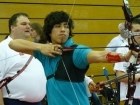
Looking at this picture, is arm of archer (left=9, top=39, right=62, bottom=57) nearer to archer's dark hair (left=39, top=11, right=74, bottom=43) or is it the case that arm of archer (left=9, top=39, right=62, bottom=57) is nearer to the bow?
archer's dark hair (left=39, top=11, right=74, bottom=43)

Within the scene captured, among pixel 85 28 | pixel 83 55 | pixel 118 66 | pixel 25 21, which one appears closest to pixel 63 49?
pixel 83 55

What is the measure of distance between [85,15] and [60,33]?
2955 mm

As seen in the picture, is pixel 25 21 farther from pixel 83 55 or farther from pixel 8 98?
pixel 83 55

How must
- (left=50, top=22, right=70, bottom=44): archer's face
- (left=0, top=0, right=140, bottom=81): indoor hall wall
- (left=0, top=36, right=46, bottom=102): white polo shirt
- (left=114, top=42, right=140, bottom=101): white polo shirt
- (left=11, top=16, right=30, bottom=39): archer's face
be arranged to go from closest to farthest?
(left=50, top=22, right=70, bottom=44): archer's face < (left=114, top=42, right=140, bottom=101): white polo shirt < (left=0, top=36, right=46, bottom=102): white polo shirt < (left=11, top=16, right=30, bottom=39): archer's face < (left=0, top=0, right=140, bottom=81): indoor hall wall

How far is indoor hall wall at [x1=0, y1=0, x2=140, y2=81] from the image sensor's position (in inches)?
203

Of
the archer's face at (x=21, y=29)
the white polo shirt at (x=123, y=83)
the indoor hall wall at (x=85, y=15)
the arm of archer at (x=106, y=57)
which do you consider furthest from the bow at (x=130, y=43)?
the indoor hall wall at (x=85, y=15)

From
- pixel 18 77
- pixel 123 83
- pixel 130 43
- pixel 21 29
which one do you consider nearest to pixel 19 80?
pixel 18 77

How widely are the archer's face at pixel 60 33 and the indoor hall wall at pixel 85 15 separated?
102 inches

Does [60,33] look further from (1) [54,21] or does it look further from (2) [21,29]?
(2) [21,29]

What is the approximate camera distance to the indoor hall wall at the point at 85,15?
16.9 ft

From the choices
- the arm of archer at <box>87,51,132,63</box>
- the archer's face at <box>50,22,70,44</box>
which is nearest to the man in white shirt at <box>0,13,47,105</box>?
the archer's face at <box>50,22,70,44</box>

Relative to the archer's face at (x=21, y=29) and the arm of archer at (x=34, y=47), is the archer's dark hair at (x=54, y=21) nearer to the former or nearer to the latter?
the arm of archer at (x=34, y=47)

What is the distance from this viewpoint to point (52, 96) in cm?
244

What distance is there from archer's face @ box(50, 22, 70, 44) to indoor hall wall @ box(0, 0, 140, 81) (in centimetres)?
258
